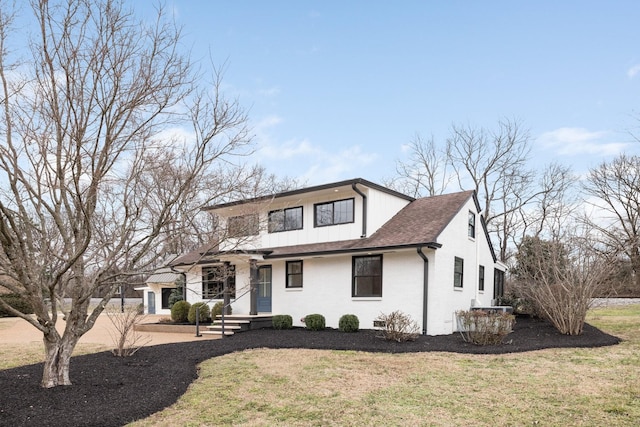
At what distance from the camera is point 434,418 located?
581 centimetres

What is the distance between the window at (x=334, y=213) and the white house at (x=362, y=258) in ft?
Result: 0.12

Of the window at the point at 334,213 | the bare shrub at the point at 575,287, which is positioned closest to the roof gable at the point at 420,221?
the window at the point at 334,213

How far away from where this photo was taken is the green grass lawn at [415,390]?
230 inches

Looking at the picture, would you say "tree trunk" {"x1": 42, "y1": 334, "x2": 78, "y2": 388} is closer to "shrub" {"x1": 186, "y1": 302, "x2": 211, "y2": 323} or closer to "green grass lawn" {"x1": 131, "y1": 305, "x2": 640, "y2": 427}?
"green grass lawn" {"x1": 131, "y1": 305, "x2": 640, "y2": 427}

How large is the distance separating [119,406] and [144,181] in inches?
133

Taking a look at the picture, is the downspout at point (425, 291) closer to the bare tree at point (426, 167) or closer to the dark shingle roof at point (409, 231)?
the dark shingle roof at point (409, 231)

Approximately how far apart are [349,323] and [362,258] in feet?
7.41

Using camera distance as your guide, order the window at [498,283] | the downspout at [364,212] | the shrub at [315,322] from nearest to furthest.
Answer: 1. the shrub at [315,322]
2. the downspout at [364,212]
3. the window at [498,283]

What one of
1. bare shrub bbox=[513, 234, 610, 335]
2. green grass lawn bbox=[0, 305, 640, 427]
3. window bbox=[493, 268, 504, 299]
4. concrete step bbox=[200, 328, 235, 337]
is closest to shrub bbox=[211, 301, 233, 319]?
concrete step bbox=[200, 328, 235, 337]

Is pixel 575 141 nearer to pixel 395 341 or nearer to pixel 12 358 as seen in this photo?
pixel 395 341

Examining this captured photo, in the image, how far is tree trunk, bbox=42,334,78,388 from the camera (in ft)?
22.4

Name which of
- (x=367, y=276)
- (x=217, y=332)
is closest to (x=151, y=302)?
(x=217, y=332)

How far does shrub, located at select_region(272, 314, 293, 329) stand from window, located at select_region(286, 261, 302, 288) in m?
1.34

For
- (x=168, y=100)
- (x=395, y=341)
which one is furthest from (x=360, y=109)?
(x=168, y=100)
